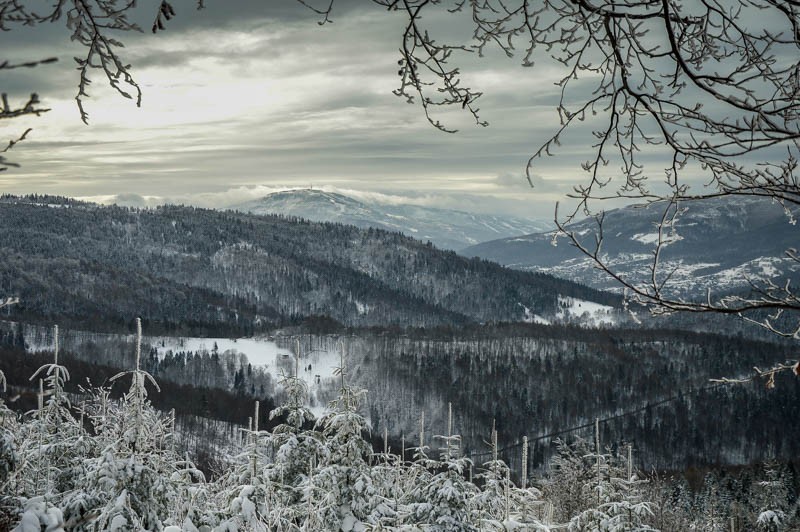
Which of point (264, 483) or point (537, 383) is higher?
point (264, 483)

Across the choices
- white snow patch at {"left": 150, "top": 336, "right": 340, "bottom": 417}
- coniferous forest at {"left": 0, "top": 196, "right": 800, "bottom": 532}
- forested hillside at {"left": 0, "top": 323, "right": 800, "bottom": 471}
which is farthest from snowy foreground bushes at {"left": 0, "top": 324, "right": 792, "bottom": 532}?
white snow patch at {"left": 150, "top": 336, "right": 340, "bottom": 417}

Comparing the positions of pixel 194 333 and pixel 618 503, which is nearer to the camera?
pixel 618 503

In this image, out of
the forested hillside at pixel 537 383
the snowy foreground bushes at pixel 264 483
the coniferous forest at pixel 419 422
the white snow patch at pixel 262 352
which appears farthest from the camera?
the white snow patch at pixel 262 352

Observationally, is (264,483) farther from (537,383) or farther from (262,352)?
(262,352)

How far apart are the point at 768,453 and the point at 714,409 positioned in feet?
46.6

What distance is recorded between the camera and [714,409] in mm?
134875

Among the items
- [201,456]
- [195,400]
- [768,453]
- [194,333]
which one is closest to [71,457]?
[201,456]

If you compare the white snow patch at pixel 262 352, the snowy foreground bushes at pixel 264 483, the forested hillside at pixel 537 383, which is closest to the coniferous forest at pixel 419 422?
the snowy foreground bushes at pixel 264 483

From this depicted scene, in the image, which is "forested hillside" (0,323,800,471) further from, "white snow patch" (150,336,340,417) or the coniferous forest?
"white snow patch" (150,336,340,417)

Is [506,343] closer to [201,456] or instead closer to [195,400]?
[195,400]

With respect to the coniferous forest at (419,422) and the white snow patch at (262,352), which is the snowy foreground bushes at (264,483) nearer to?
the coniferous forest at (419,422)

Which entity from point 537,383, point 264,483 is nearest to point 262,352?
point 537,383

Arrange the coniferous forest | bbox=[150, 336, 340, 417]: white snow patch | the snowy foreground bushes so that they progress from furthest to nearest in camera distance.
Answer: bbox=[150, 336, 340, 417]: white snow patch → the coniferous forest → the snowy foreground bushes

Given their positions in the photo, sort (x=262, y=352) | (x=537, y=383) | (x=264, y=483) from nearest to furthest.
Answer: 1. (x=264, y=483)
2. (x=537, y=383)
3. (x=262, y=352)
